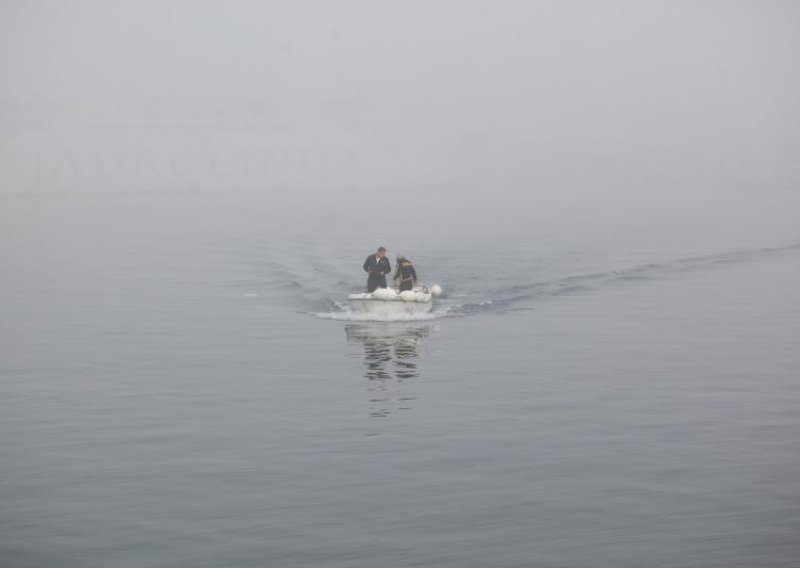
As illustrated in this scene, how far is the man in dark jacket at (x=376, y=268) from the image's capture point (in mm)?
41812

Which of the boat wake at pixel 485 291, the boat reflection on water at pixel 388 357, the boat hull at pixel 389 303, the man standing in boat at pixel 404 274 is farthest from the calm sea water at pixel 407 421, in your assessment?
the man standing in boat at pixel 404 274

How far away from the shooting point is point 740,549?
19.1m

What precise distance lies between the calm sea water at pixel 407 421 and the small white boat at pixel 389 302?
494 millimetres

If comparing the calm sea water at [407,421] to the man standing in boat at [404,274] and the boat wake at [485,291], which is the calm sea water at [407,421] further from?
the man standing in boat at [404,274]

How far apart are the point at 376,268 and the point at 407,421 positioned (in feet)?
49.0

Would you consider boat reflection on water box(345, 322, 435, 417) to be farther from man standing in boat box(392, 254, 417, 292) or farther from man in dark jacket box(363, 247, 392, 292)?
man standing in boat box(392, 254, 417, 292)

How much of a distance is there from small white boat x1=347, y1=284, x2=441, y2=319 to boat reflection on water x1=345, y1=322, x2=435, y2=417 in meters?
0.45

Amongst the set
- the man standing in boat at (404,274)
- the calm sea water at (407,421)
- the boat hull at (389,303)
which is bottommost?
the calm sea water at (407,421)

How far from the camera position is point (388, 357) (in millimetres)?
35781

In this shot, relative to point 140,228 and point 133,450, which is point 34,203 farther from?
point 133,450

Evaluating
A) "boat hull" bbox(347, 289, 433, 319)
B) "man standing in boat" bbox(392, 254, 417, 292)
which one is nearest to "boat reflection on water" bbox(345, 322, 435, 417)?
"boat hull" bbox(347, 289, 433, 319)

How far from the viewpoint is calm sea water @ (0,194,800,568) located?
19719 mm

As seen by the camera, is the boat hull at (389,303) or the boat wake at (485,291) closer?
the boat hull at (389,303)

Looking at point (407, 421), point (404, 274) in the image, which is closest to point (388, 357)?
point (404, 274)
